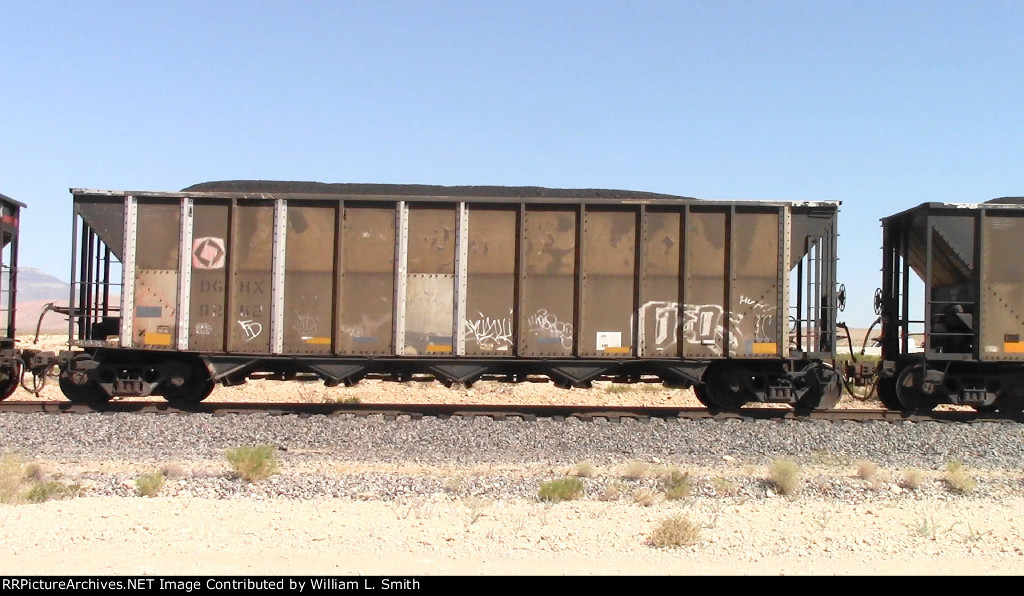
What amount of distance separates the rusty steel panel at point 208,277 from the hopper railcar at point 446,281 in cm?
2

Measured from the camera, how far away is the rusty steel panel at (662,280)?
1205 cm

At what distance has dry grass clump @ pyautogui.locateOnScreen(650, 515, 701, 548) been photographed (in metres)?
5.75

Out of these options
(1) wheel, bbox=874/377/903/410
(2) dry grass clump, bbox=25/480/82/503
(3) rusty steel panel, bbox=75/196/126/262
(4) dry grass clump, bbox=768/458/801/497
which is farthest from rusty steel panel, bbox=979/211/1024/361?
(3) rusty steel panel, bbox=75/196/126/262

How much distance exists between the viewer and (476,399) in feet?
56.2

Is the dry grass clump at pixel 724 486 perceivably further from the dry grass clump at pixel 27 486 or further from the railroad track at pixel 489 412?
the dry grass clump at pixel 27 486

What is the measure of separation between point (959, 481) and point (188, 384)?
10505mm

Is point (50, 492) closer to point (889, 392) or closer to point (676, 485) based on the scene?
point (676, 485)

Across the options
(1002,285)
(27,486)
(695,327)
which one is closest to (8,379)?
(27,486)

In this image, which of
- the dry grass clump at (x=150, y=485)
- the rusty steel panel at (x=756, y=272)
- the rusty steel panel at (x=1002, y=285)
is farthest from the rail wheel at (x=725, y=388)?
the dry grass clump at (x=150, y=485)

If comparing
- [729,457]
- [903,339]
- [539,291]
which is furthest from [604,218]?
[903,339]

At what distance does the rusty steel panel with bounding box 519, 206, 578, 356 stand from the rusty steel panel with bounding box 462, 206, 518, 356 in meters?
0.24

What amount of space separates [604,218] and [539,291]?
4.88 ft

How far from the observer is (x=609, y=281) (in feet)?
39.5
